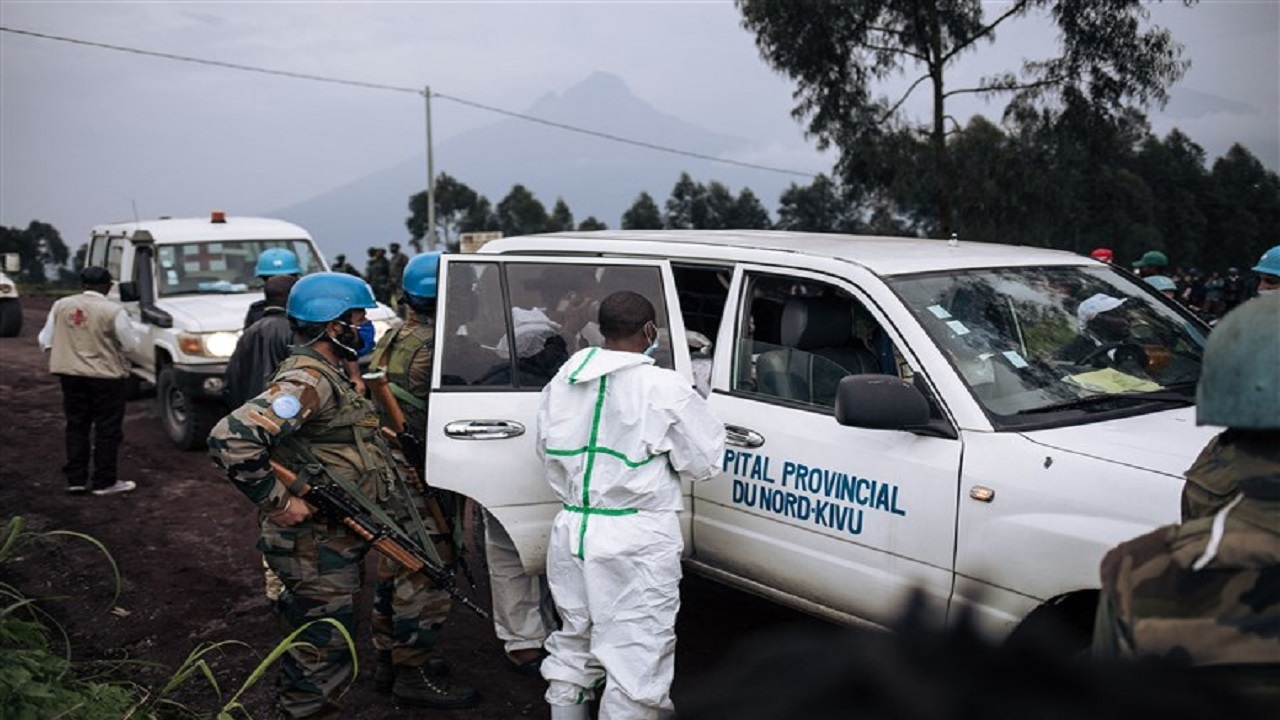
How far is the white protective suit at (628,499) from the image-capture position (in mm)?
3475

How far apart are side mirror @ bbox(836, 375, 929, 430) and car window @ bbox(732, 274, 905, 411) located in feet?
2.25

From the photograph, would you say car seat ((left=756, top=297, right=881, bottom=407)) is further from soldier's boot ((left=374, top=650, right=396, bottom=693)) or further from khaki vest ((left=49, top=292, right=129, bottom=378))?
khaki vest ((left=49, top=292, right=129, bottom=378))

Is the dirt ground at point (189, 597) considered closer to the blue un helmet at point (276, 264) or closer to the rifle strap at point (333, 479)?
the rifle strap at point (333, 479)

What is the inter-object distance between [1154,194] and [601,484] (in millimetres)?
32145

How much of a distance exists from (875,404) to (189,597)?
411 centimetres

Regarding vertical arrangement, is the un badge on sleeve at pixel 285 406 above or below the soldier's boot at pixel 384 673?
above

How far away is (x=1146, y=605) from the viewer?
153 cm

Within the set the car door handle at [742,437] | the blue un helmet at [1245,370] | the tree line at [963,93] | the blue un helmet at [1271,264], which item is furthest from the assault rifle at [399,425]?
the tree line at [963,93]

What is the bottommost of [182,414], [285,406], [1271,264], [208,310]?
[182,414]

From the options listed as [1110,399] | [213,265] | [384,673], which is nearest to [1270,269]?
[1110,399]

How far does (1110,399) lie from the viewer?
3545 millimetres

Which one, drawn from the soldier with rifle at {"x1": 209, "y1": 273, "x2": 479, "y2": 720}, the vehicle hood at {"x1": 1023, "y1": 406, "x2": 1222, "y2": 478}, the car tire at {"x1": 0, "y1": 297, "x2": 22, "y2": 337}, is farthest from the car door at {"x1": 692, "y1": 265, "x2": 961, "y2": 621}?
the car tire at {"x1": 0, "y1": 297, "x2": 22, "y2": 337}

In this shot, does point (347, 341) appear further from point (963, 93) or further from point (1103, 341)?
point (963, 93)

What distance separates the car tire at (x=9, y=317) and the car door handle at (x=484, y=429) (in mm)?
14742
